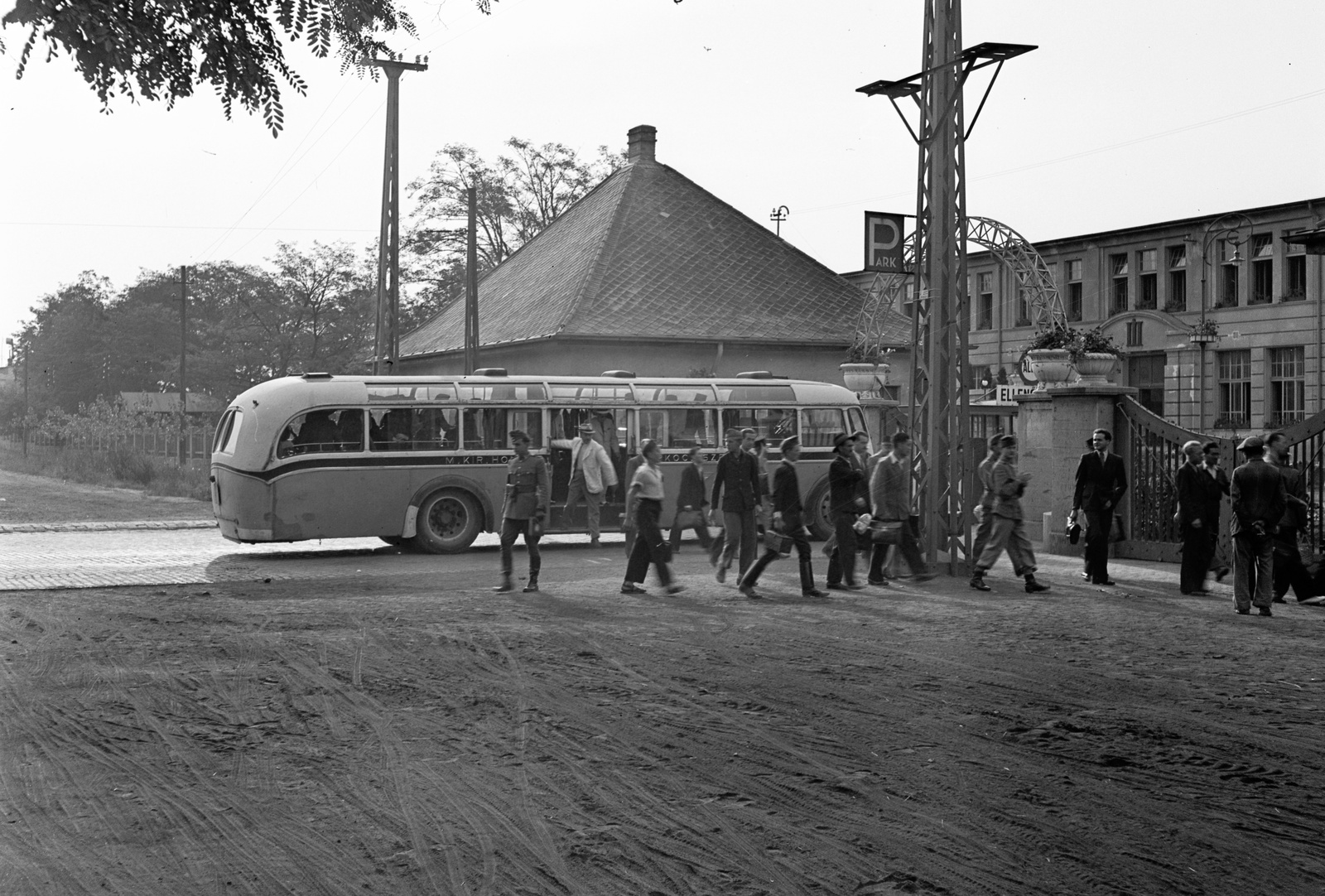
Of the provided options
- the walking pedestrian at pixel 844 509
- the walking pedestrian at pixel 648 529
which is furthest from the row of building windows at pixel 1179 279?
the walking pedestrian at pixel 648 529

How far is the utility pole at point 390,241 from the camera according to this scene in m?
28.6

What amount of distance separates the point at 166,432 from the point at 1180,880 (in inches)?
2006

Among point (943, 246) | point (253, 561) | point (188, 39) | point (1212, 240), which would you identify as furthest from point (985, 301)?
point (188, 39)

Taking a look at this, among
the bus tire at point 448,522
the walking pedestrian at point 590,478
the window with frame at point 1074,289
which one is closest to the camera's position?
the bus tire at point 448,522

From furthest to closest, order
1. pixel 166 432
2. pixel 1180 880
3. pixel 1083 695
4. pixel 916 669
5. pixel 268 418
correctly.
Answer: pixel 166 432, pixel 268 418, pixel 916 669, pixel 1083 695, pixel 1180 880

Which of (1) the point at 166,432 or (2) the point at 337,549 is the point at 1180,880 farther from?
(1) the point at 166,432

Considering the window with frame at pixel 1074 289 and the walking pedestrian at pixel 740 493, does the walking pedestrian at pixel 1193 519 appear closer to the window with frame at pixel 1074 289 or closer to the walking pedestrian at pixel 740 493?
the walking pedestrian at pixel 740 493

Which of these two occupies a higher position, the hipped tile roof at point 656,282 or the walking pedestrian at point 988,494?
the hipped tile roof at point 656,282

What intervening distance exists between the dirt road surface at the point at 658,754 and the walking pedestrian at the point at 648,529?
6.95 feet

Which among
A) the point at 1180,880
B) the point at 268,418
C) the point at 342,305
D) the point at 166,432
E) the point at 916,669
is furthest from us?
the point at 342,305

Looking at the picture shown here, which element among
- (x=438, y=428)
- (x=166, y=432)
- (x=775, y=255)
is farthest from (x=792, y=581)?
(x=166, y=432)

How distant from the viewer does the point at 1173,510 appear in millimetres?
18672

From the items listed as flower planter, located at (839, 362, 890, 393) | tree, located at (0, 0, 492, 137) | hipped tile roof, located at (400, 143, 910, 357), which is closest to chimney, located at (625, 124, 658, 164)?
hipped tile roof, located at (400, 143, 910, 357)

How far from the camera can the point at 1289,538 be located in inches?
554
